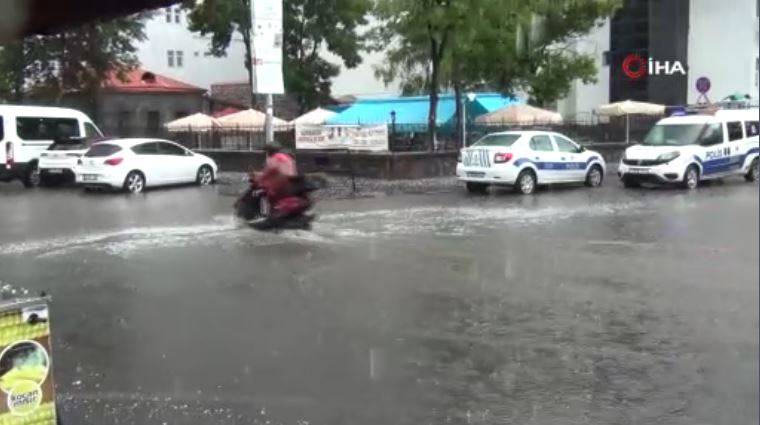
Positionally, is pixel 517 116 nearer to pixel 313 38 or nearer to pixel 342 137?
pixel 342 137

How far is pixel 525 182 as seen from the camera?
17.0 meters

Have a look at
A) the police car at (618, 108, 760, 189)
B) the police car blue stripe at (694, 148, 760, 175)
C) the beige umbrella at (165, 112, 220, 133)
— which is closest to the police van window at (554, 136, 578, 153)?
the beige umbrella at (165, 112, 220, 133)

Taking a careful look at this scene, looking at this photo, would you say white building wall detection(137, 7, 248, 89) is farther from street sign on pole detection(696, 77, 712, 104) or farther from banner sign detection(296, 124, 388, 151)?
street sign on pole detection(696, 77, 712, 104)

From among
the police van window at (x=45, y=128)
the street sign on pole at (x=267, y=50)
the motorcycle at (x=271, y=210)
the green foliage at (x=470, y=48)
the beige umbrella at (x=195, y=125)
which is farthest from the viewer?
the beige umbrella at (x=195, y=125)

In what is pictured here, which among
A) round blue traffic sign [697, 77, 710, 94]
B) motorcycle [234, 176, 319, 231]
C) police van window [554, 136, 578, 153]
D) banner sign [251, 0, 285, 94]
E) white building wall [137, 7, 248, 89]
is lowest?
motorcycle [234, 176, 319, 231]

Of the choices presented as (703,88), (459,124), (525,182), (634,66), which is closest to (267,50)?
(525,182)

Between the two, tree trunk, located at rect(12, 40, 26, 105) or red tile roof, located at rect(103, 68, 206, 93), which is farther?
red tile roof, located at rect(103, 68, 206, 93)

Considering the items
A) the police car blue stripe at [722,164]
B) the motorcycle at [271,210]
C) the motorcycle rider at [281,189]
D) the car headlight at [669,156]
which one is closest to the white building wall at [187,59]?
the motorcycle at [271,210]

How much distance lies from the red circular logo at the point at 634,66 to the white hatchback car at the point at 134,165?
17538 millimetres

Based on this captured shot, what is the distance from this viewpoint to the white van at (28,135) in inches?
819

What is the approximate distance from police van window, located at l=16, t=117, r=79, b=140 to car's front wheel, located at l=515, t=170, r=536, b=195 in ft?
38.1

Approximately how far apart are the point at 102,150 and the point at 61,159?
6.31 ft

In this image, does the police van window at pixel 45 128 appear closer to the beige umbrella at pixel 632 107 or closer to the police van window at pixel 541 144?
the police van window at pixel 541 144

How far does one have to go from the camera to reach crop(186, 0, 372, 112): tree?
17.4 meters
